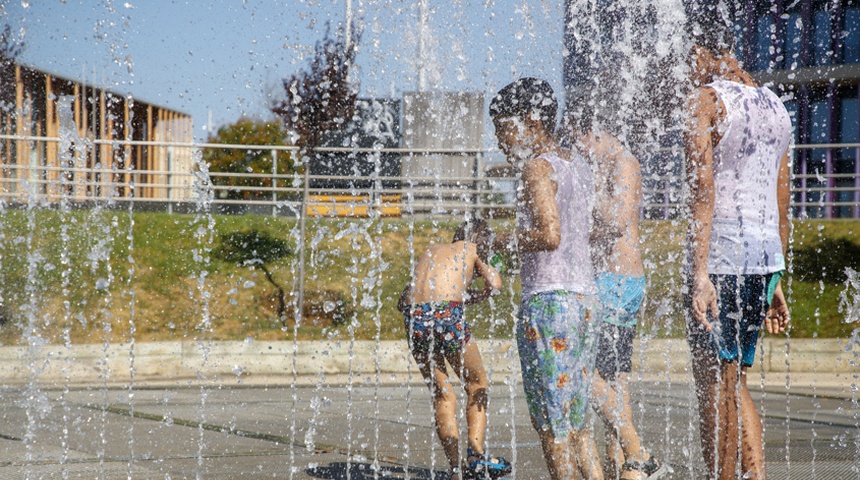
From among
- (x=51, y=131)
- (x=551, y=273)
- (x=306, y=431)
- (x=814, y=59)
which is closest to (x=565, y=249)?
(x=551, y=273)

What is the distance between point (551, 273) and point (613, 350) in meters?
0.83

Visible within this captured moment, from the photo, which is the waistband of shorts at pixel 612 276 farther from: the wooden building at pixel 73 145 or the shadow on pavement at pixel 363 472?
the wooden building at pixel 73 145

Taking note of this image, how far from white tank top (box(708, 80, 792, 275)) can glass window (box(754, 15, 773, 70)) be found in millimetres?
26369

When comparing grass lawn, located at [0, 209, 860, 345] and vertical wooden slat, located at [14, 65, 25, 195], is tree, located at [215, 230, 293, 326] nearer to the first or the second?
grass lawn, located at [0, 209, 860, 345]

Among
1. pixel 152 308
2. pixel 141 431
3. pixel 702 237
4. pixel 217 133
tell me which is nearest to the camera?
pixel 702 237

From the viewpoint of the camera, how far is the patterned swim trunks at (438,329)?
437 centimetres

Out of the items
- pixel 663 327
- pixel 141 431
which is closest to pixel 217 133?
pixel 663 327

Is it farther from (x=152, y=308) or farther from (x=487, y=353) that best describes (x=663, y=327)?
(x=152, y=308)

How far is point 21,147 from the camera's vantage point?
59.8 feet

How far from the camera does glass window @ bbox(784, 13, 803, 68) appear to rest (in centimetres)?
2728

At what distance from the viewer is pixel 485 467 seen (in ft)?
13.7

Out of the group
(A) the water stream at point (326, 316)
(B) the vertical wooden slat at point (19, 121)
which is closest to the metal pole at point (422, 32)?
(A) the water stream at point (326, 316)

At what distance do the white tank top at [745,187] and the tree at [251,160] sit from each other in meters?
14.4

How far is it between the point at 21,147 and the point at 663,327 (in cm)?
1255
